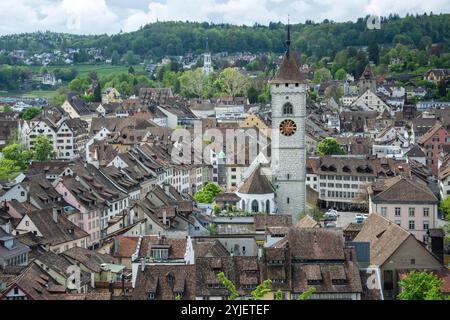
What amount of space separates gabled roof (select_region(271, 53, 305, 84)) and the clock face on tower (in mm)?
2108

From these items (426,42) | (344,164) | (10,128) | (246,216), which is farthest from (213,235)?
(426,42)

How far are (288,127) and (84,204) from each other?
443 inches

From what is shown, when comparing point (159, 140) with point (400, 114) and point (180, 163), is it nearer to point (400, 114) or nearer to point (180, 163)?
point (180, 163)

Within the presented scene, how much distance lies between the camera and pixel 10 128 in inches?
3226

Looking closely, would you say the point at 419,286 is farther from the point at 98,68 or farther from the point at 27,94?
the point at 98,68

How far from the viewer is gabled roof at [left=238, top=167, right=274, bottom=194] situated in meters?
44.2

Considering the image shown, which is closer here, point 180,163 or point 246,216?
point 246,216

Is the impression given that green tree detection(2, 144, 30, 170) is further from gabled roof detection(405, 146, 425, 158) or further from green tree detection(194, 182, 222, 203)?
gabled roof detection(405, 146, 425, 158)

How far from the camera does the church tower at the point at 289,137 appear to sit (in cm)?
4528

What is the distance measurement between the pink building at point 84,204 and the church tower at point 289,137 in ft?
30.6

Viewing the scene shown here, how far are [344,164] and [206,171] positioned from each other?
32.6ft

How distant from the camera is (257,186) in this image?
4419 cm

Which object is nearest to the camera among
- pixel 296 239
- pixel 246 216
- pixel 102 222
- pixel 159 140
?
pixel 296 239
